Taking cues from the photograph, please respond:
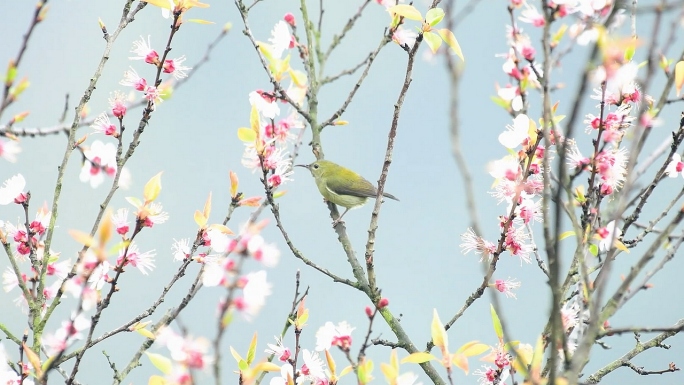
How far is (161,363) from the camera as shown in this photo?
183 cm

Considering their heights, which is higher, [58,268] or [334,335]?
[58,268]

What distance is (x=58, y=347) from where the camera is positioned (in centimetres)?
197

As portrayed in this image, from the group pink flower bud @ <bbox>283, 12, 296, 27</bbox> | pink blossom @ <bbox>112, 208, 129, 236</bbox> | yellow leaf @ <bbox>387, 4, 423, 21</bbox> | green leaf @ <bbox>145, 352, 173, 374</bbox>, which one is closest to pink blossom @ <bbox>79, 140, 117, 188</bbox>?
pink blossom @ <bbox>112, 208, 129, 236</bbox>

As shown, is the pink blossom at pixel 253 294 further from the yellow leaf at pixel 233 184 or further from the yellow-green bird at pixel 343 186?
the yellow-green bird at pixel 343 186

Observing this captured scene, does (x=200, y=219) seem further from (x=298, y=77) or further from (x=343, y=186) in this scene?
(x=343, y=186)

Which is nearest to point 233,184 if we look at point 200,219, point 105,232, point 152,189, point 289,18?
point 200,219

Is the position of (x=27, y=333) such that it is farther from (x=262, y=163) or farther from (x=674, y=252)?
(x=674, y=252)

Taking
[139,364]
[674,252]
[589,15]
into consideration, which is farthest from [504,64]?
[139,364]

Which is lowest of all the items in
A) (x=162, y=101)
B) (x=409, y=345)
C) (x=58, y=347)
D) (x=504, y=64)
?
(x=58, y=347)

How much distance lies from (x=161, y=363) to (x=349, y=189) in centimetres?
310

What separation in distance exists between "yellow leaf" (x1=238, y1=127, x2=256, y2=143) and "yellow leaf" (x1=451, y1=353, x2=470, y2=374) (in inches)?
40.1

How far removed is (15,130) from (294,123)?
54.6 inches

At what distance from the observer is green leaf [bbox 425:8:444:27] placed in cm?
252

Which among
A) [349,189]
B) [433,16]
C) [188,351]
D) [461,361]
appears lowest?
[188,351]
